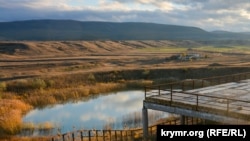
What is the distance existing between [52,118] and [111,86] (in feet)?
51.4

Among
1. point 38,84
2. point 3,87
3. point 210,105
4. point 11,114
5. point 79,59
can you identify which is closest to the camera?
point 210,105

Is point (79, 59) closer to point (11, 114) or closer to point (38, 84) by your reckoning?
point (38, 84)

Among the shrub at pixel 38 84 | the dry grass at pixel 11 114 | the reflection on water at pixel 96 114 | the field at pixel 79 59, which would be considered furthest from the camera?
the field at pixel 79 59

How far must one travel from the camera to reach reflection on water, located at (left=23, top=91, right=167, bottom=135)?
97.4ft

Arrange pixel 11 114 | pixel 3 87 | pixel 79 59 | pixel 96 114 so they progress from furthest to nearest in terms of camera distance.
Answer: pixel 79 59 < pixel 3 87 < pixel 96 114 < pixel 11 114

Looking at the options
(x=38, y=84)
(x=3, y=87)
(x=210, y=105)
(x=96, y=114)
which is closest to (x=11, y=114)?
(x=96, y=114)

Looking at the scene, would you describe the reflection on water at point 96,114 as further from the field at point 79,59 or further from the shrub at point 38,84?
the field at point 79,59

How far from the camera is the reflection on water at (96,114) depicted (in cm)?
2969

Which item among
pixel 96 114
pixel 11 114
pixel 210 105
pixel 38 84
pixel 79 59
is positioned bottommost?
pixel 96 114

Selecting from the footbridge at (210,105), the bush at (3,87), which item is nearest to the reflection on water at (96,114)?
the bush at (3,87)

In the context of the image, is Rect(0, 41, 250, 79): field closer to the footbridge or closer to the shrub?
the shrub

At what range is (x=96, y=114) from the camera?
3403 cm

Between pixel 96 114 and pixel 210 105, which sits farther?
pixel 96 114

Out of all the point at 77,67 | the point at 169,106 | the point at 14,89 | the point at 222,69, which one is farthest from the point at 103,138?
the point at 77,67
